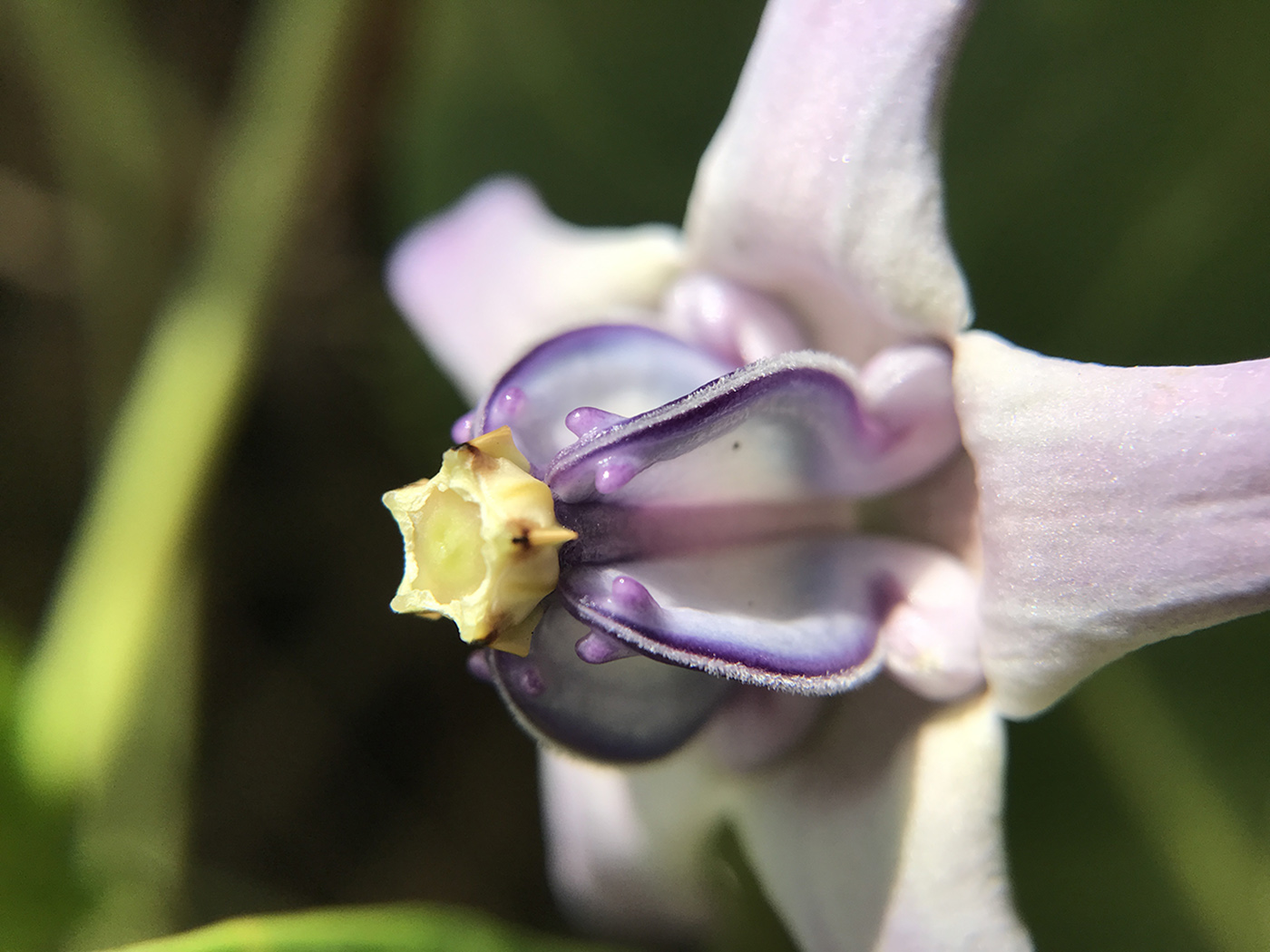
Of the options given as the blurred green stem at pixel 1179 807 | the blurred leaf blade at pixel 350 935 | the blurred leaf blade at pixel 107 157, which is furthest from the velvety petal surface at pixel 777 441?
the blurred leaf blade at pixel 107 157

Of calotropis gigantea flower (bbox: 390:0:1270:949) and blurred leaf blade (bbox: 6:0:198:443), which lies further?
blurred leaf blade (bbox: 6:0:198:443)

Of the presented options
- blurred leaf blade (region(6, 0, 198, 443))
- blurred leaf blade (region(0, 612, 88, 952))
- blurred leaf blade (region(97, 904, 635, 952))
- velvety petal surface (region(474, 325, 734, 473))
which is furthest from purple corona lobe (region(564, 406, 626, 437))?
blurred leaf blade (region(6, 0, 198, 443))

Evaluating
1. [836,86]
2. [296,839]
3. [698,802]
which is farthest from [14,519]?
[836,86]

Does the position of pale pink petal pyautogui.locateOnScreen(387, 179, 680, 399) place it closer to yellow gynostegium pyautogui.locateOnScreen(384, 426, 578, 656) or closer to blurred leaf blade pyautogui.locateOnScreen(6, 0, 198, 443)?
yellow gynostegium pyautogui.locateOnScreen(384, 426, 578, 656)

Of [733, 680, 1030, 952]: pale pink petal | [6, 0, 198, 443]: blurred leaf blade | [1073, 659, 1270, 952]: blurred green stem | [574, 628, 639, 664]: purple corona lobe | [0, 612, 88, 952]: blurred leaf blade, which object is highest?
[6, 0, 198, 443]: blurred leaf blade

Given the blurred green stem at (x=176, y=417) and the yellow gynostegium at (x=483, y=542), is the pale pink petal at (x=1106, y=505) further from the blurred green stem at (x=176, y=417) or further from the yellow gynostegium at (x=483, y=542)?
the blurred green stem at (x=176, y=417)

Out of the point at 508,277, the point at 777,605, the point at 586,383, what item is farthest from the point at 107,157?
the point at 777,605

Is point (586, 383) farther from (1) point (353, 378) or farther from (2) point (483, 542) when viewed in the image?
(1) point (353, 378)
